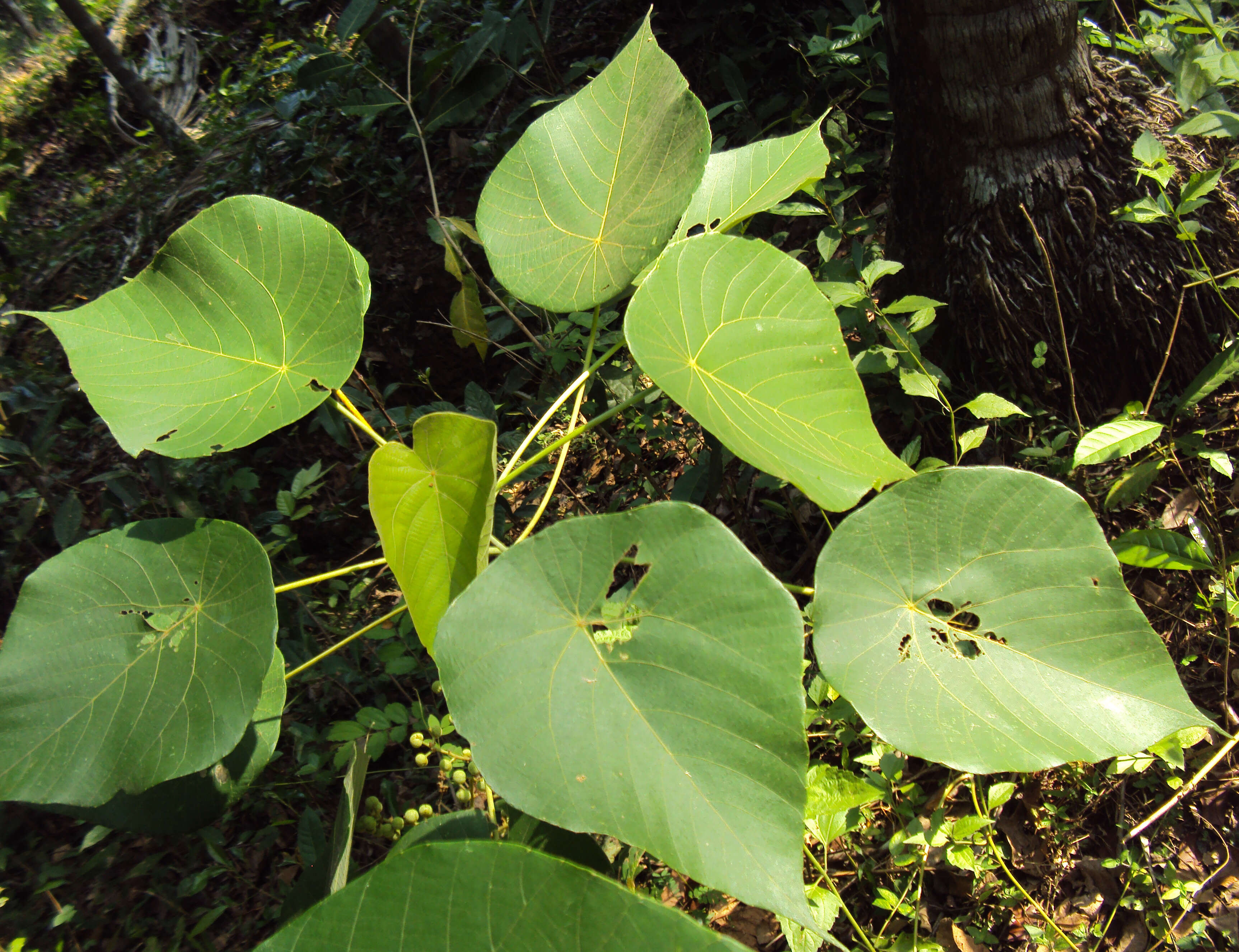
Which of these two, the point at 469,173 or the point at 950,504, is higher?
the point at 469,173

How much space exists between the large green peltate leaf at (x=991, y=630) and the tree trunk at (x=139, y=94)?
12.5 feet

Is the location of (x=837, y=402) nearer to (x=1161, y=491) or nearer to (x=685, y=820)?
(x=685, y=820)

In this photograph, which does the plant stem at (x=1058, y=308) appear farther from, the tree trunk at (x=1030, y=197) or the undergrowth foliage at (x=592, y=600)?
the undergrowth foliage at (x=592, y=600)

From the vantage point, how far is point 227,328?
0.81 m

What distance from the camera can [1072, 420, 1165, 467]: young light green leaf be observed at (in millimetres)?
1181

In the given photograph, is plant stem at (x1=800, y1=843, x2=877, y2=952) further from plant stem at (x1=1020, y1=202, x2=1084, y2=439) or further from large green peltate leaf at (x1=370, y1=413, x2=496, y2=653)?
plant stem at (x1=1020, y1=202, x2=1084, y2=439)

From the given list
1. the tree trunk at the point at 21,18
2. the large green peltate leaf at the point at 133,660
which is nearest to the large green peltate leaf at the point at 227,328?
the large green peltate leaf at the point at 133,660

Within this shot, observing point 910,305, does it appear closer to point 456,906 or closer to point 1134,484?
point 1134,484

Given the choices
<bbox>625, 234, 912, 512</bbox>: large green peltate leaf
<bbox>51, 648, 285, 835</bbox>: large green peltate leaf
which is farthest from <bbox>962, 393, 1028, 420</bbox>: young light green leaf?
<bbox>51, 648, 285, 835</bbox>: large green peltate leaf

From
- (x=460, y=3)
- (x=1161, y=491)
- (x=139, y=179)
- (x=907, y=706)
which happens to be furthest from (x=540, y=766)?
(x=139, y=179)

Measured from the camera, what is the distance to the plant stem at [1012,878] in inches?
42.5

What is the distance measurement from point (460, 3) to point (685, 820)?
3035 millimetres

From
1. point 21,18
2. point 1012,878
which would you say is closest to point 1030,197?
point 1012,878

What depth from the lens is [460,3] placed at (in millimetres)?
2648
